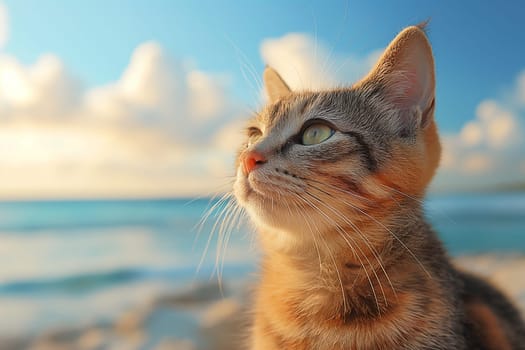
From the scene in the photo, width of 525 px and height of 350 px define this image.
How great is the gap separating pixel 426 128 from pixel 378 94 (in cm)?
14

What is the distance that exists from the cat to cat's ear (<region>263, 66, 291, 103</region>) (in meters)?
0.24

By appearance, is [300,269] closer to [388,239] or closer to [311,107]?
[388,239]

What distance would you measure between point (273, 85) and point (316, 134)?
0.43 m

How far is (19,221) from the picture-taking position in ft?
19.1

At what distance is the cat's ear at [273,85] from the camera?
1408 mm

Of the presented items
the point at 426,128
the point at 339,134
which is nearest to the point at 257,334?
the point at 339,134

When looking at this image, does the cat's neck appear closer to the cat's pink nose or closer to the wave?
the cat's pink nose

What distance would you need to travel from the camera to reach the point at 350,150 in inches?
39.9

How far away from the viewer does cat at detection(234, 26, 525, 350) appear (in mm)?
983

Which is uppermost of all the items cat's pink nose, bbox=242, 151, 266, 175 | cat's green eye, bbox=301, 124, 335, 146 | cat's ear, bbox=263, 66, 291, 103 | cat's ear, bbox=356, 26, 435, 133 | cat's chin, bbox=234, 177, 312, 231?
cat's ear, bbox=263, 66, 291, 103

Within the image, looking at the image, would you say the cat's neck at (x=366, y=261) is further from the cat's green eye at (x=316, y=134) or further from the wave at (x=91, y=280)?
the wave at (x=91, y=280)

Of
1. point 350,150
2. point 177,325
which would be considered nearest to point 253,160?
point 350,150

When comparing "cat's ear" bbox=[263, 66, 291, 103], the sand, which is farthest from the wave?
"cat's ear" bbox=[263, 66, 291, 103]

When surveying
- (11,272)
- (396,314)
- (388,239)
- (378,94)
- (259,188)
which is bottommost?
(396,314)
